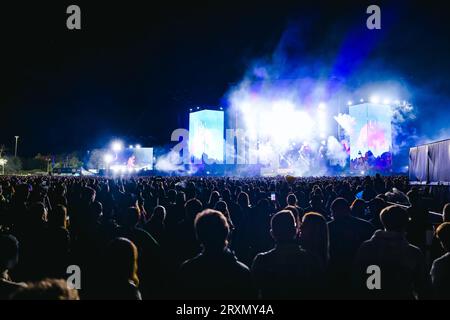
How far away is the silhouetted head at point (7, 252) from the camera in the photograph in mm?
3186

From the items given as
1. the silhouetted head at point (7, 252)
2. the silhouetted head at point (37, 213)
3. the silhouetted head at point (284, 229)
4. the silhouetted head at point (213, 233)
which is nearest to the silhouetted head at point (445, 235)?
the silhouetted head at point (284, 229)

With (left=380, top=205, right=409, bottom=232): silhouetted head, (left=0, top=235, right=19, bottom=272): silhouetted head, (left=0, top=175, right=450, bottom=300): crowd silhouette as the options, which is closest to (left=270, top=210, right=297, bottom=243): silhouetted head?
(left=0, top=175, right=450, bottom=300): crowd silhouette

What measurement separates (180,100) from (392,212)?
74290 mm

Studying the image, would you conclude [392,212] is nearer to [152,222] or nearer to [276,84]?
[152,222]

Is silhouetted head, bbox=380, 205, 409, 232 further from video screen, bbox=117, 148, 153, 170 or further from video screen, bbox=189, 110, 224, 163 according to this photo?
video screen, bbox=117, 148, 153, 170

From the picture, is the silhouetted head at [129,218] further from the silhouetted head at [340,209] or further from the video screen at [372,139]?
the video screen at [372,139]

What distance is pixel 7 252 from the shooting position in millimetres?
3227

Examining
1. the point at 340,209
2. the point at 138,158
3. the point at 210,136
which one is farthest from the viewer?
the point at 138,158

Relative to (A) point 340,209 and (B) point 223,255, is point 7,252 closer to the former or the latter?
(B) point 223,255

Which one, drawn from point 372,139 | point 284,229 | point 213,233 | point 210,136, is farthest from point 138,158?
point 213,233

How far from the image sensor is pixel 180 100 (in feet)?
250
